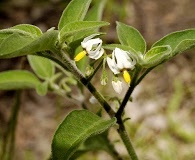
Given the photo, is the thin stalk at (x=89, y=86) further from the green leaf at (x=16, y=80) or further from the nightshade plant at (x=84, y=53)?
the green leaf at (x=16, y=80)

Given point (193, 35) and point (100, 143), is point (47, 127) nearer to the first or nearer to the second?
point (100, 143)

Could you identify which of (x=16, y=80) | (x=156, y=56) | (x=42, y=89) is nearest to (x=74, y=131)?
(x=156, y=56)

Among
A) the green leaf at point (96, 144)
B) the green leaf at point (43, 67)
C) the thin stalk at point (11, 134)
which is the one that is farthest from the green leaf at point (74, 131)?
the thin stalk at point (11, 134)

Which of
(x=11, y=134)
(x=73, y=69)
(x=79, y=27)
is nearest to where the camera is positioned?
(x=79, y=27)

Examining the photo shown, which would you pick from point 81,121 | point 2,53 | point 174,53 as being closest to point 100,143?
point 81,121

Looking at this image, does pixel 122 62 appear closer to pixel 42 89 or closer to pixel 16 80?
pixel 42 89

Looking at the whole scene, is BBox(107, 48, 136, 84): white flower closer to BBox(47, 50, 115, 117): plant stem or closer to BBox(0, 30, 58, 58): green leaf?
BBox(47, 50, 115, 117): plant stem
